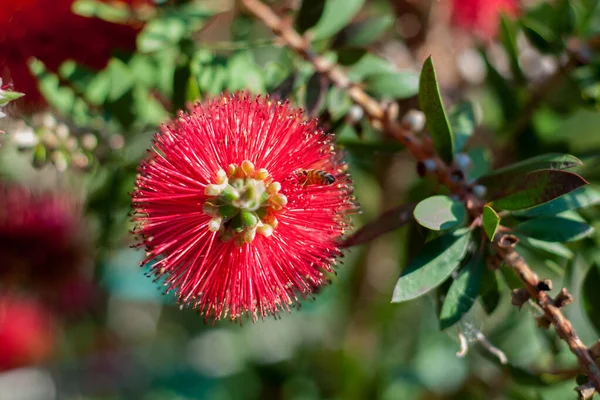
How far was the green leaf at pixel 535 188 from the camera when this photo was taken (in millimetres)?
856

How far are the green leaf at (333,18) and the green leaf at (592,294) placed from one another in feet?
2.26

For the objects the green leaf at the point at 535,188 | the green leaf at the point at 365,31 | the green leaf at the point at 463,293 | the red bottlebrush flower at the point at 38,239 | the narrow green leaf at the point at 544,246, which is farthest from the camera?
the red bottlebrush flower at the point at 38,239

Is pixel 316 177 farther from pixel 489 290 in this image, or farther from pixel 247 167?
pixel 489 290

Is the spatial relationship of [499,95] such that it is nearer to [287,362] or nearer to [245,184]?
[245,184]

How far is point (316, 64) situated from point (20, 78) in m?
0.60

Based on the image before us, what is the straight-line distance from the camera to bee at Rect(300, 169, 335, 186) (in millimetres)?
923

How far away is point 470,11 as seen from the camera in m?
2.13

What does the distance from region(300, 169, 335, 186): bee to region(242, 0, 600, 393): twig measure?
24 cm

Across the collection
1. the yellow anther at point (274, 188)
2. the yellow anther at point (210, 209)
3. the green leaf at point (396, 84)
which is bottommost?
the green leaf at point (396, 84)

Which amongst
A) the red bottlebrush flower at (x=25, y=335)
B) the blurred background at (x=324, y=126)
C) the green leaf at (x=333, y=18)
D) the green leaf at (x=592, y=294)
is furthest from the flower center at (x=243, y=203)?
the red bottlebrush flower at (x=25, y=335)

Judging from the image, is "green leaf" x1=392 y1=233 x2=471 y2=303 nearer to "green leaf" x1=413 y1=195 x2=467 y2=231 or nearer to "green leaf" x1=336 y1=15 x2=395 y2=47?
"green leaf" x1=413 y1=195 x2=467 y2=231

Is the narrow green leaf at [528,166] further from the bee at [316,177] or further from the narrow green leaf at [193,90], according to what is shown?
the narrow green leaf at [193,90]

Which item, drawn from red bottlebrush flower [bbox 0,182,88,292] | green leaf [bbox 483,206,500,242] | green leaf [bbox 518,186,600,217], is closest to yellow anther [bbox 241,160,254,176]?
green leaf [bbox 483,206,500,242]

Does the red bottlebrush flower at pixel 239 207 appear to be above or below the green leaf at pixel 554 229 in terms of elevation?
above
